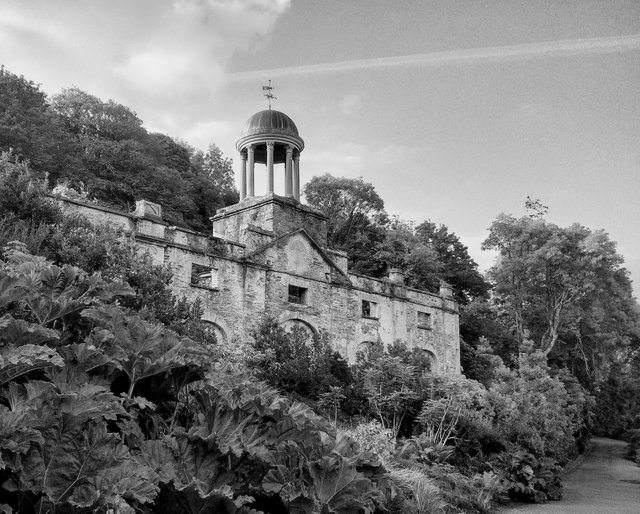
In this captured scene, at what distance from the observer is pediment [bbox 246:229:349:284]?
2406 cm

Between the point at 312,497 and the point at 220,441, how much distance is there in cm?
132

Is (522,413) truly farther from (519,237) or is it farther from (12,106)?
(12,106)

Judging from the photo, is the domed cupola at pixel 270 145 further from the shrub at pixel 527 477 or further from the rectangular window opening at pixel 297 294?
the shrub at pixel 527 477

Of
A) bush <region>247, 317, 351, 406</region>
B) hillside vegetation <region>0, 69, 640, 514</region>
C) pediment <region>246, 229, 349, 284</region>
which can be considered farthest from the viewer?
pediment <region>246, 229, 349, 284</region>

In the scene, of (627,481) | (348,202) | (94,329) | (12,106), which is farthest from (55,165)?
(627,481)

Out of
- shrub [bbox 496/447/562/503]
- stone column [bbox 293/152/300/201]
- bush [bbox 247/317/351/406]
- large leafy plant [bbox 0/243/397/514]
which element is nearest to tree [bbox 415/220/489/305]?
stone column [bbox 293/152/300/201]

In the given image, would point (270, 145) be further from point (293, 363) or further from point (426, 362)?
point (426, 362)

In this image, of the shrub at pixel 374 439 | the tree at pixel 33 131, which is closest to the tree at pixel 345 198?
the tree at pixel 33 131

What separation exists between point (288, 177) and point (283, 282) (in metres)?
5.28

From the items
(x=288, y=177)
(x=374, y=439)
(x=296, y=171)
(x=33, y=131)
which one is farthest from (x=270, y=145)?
(x=374, y=439)

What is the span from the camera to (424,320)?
30.8m

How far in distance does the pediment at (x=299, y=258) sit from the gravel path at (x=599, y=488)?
38.0 feet

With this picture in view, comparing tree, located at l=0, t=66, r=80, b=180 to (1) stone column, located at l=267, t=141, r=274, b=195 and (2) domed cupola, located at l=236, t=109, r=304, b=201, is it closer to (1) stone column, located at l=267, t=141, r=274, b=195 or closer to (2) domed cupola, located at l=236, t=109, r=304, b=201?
(2) domed cupola, located at l=236, t=109, r=304, b=201

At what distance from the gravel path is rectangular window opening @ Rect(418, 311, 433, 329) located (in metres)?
8.66
